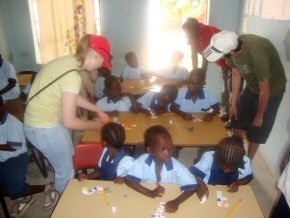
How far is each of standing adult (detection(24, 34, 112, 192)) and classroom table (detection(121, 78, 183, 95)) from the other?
2272mm

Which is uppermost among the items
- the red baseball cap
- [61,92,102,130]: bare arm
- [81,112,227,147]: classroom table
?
the red baseball cap

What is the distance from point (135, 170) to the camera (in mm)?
2518

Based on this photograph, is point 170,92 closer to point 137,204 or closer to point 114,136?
point 114,136

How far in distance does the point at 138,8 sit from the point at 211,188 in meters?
5.84

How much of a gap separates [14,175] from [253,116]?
3.24m

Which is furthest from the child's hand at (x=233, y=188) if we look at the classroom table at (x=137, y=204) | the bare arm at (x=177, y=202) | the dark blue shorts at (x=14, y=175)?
the dark blue shorts at (x=14, y=175)

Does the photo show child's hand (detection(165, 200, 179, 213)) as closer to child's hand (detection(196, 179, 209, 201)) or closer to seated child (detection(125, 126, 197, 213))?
seated child (detection(125, 126, 197, 213))

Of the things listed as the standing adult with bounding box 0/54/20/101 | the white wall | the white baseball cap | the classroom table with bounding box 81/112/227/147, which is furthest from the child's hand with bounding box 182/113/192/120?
the white wall

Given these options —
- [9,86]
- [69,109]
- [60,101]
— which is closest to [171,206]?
[69,109]

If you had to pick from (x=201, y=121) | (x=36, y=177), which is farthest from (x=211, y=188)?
(x=36, y=177)

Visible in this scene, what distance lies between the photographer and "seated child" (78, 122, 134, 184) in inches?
108

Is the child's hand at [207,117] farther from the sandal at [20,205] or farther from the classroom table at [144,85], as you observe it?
the sandal at [20,205]

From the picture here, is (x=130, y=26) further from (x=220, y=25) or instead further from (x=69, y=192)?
(x=69, y=192)

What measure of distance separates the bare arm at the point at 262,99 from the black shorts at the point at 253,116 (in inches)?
9.8
